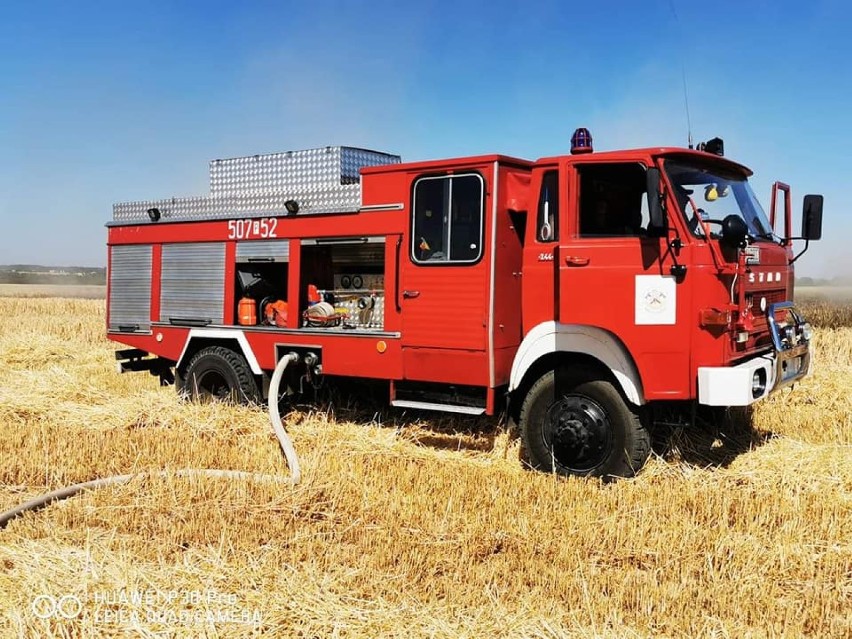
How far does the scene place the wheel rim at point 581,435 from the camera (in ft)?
20.6

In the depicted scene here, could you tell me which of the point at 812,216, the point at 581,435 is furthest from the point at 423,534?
the point at 812,216

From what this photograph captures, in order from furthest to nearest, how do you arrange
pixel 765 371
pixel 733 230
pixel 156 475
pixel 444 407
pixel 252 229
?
pixel 252 229 < pixel 444 407 < pixel 765 371 < pixel 156 475 < pixel 733 230

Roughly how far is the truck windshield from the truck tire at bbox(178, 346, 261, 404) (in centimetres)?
498

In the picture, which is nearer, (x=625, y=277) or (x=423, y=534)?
(x=423, y=534)

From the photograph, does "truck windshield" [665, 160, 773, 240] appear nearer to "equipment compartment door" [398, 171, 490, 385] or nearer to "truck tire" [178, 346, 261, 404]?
"equipment compartment door" [398, 171, 490, 385]

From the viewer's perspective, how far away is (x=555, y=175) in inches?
255

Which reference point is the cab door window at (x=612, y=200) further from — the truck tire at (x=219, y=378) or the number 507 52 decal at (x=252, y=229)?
the truck tire at (x=219, y=378)

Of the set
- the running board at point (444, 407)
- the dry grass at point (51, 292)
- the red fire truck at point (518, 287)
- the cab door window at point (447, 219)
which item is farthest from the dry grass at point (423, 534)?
the dry grass at point (51, 292)

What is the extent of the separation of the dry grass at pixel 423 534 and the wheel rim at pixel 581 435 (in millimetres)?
273

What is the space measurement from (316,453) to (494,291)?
6.93 feet

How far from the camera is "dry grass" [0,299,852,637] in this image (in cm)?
377

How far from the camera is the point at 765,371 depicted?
6.08 metres

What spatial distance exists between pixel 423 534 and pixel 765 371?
9.97 feet

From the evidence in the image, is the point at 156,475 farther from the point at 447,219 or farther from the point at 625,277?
the point at 625,277
